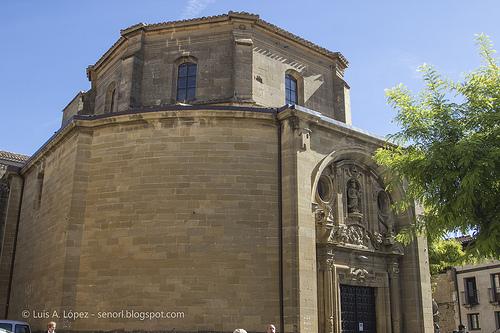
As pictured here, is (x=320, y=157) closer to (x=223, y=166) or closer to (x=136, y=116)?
(x=223, y=166)

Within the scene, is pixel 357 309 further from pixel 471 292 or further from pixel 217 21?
pixel 471 292

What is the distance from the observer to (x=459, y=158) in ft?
33.4

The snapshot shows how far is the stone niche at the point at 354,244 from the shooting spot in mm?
14414

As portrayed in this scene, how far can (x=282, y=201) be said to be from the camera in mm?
14078

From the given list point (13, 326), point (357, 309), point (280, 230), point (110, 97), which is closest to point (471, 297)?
point (357, 309)

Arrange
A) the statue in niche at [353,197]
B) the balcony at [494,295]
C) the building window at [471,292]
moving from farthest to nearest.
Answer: the building window at [471,292]
the balcony at [494,295]
the statue in niche at [353,197]

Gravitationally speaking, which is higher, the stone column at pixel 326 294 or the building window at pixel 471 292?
the building window at pixel 471 292

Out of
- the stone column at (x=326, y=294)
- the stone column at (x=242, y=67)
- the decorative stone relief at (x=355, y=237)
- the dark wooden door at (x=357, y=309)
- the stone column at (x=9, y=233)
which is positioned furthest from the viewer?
the stone column at (x=9, y=233)

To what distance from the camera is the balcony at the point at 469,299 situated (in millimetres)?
30955

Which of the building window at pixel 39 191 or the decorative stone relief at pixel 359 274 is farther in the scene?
the building window at pixel 39 191

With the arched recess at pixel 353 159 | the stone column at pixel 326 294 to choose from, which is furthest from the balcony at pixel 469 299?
the stone column at pixel 326 294

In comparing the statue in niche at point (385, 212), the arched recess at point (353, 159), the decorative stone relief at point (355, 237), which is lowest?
the decorative stone relief at point (355, 237)

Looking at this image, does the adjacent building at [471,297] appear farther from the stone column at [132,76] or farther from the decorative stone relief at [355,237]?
the stone column at [132,76]

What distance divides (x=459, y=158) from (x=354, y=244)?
19.9 feet
